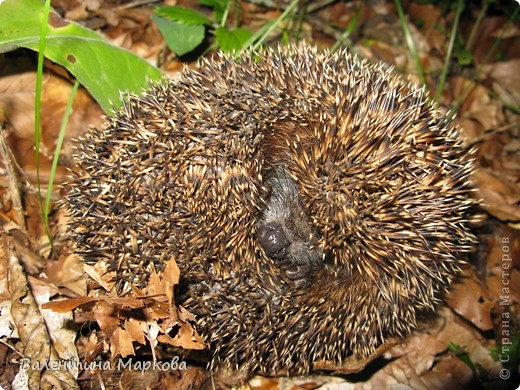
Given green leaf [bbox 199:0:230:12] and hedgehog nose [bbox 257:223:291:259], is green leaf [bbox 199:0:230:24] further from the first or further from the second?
hedgehog nose [bbox 257:223:291:259]

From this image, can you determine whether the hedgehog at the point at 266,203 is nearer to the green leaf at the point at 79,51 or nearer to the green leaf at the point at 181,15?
the green leaf at the point at 79,51

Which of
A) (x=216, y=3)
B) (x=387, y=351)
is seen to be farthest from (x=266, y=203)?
(x=216, y=3)

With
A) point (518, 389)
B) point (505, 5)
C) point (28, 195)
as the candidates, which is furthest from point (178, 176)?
point (505, 5)

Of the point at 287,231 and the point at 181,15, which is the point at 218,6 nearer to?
the point at 181,15

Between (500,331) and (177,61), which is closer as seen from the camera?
(500,331)

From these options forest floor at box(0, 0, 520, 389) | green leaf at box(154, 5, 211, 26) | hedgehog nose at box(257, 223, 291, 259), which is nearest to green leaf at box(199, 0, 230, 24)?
forest floor at box(0, 0, 520, 389)

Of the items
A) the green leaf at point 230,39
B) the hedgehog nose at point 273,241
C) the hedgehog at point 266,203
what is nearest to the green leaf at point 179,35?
the green leaf at point 230,39

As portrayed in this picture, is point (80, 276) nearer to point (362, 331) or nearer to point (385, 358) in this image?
point (362, 331)
